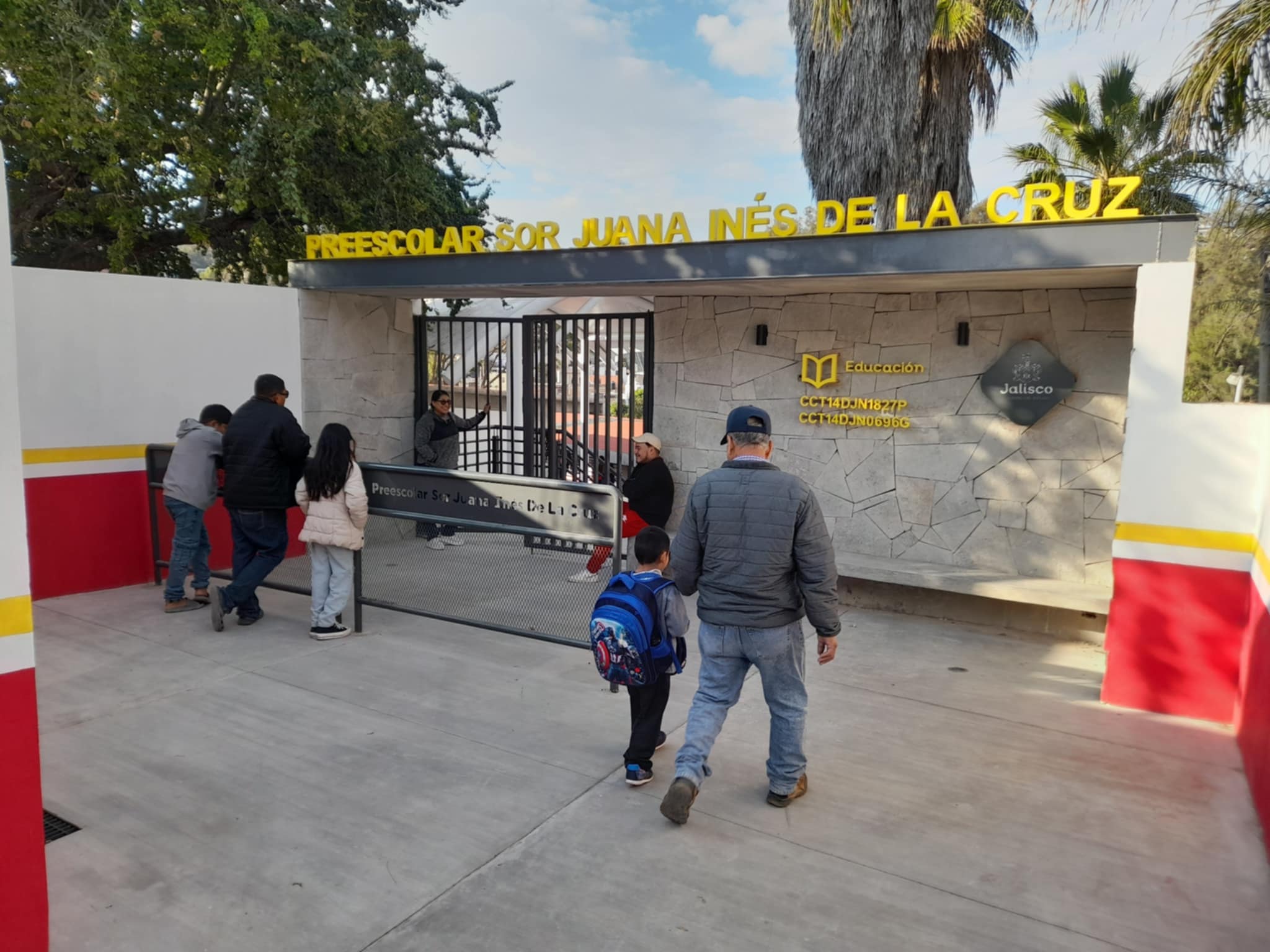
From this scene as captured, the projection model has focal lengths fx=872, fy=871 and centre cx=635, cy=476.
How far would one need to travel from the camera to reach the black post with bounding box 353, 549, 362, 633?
6.60m

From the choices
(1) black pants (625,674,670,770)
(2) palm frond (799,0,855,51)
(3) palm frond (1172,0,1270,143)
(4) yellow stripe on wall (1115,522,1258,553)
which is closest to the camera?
(1) black pants (625,674,670,770)

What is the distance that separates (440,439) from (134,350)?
3179 millimetres

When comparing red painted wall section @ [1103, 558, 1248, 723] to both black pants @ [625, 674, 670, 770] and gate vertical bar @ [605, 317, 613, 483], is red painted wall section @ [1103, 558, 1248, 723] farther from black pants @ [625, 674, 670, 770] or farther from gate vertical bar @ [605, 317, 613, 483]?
gate vertical bar @ [605, 317, 613, 483]

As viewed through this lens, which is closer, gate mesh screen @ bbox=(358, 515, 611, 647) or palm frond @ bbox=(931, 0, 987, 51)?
gate mesh screen @ bbox=(358, 515, 611, 647)

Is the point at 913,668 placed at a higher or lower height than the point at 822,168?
lower

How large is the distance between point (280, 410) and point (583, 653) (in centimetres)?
291

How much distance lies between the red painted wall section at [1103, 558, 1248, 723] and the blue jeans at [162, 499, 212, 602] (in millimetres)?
6620

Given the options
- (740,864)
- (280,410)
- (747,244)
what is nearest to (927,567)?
(747,244)

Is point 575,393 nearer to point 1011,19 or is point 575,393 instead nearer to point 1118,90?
point 1011,19

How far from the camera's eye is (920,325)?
7.55m

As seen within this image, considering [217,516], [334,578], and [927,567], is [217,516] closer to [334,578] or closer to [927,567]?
[334,578]

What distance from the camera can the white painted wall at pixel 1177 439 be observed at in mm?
5004

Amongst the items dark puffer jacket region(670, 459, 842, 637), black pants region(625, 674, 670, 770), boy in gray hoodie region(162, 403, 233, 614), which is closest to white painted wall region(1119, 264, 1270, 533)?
dark puffer jacket region(670, 459, 842, 637)

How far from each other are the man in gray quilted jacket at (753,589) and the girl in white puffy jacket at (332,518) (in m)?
3.17
